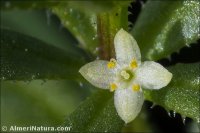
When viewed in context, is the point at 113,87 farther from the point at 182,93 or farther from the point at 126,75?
the point at 182,93

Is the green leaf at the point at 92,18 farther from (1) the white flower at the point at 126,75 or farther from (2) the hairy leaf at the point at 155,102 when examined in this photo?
(2) the hairy leaf at the point at 155,102

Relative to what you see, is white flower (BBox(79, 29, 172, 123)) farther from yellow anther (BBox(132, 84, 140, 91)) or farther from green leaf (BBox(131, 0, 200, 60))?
green leaf (BBox(131, 0, 200, 60))

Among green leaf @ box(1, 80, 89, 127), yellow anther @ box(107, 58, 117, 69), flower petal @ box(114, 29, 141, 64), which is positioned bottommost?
green leaf @ box(1, 80, 89, 127)

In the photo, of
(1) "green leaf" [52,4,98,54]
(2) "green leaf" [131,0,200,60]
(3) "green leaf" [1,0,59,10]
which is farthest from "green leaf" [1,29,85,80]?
(3) "green leaf" [1,0,59,10]

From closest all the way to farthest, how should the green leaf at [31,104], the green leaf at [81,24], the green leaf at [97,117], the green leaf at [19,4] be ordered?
the green leaf at [19,4], the green leaf at [97,117], the green leaf at [81,24], the green leaf at [31,104]

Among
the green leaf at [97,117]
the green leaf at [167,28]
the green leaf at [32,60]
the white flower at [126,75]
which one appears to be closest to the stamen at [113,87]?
the white flower at [126,75]
